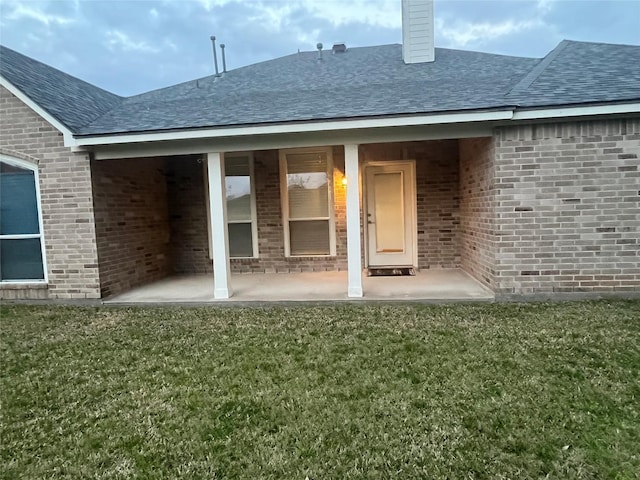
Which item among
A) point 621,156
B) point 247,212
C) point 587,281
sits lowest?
point 587,281

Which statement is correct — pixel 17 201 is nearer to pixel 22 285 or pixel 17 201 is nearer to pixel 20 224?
pixel 20 224

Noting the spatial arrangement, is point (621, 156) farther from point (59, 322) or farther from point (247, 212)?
point (59, 322)

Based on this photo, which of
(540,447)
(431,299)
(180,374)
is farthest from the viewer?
(431,299)

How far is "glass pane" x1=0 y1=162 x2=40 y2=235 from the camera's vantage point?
6508 mm

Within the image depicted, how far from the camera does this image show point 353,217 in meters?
5.97

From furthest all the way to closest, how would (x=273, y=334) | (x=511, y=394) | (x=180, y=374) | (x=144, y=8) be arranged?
(x=144, y=8)
(x=273, y=334)
(x=180, y=374)
(x=511, y=394)

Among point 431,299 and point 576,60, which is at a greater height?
point 576,60

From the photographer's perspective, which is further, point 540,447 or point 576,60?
point 576,60

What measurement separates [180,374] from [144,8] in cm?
3733

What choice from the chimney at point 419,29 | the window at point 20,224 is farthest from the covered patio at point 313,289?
the chimney at point 419,29

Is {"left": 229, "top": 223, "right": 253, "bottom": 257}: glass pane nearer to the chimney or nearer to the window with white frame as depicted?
the window with white frame

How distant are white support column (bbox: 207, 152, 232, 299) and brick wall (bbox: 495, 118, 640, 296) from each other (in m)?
4.20

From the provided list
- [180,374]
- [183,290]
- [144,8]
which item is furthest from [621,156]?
[144,8]

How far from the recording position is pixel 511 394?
9.73 ft
